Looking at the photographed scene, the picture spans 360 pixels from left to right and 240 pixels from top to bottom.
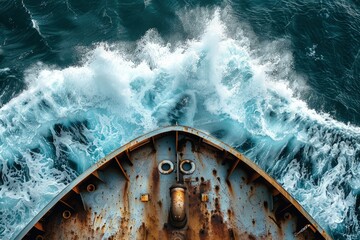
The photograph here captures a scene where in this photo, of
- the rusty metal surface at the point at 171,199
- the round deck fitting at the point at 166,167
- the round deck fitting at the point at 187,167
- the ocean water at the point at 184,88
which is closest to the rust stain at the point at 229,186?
the rusty metal surface at the point at 171,199

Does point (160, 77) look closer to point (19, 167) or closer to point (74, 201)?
point (19, 167)

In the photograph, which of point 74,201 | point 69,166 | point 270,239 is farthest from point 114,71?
point 270,239

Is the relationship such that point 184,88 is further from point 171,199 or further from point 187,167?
point 171,199

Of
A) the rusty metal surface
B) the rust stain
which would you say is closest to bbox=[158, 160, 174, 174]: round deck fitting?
the rusty metal surface

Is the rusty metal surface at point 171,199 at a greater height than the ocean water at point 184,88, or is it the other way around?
the ocean water at point 184,88

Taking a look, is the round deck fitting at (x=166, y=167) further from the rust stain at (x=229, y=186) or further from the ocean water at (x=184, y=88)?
the ocean water at (x=184, y=88)

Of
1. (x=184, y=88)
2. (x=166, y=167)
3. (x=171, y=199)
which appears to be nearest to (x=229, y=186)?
(x=166, y=167)
